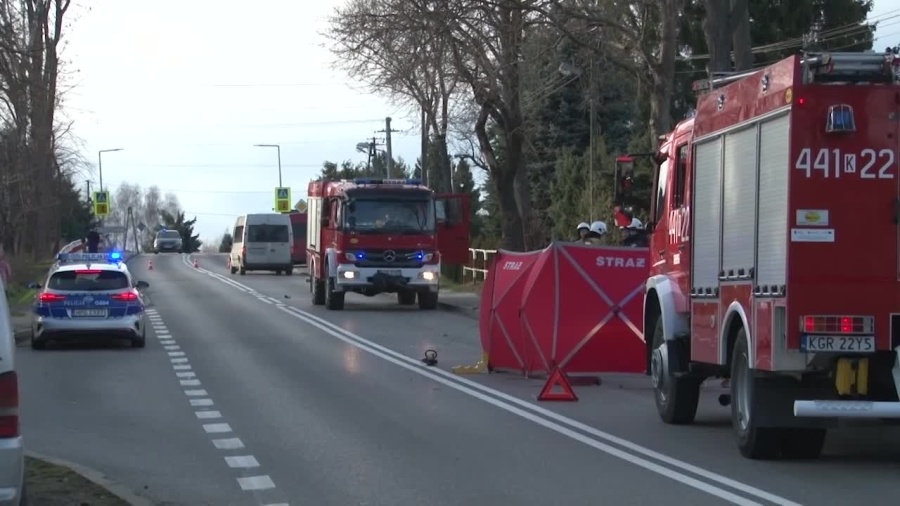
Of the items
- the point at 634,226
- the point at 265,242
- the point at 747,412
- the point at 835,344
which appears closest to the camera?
the point at 835,344

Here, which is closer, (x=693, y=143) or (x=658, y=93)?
(x=693, y=143)

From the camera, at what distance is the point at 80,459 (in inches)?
507

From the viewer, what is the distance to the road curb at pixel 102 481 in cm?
1036

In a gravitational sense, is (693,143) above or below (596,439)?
above

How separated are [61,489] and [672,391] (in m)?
6.41

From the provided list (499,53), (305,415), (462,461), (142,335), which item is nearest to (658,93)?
(499,53)

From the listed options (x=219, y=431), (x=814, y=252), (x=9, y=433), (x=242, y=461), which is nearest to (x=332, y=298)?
(x=219, y=431)

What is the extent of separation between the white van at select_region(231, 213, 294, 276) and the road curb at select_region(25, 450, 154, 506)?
46083 mm

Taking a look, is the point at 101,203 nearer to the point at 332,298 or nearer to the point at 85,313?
the point at 332,298

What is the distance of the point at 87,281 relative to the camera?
24875 millimetres

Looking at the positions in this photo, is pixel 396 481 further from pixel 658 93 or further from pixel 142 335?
pixel 658 93

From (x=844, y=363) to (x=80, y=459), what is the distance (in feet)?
21.9

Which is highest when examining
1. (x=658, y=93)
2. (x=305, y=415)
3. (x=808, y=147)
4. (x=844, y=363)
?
(x=658, y=93)

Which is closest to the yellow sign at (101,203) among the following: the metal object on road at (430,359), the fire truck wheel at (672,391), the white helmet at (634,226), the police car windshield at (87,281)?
the police car windshield at (87,281)
